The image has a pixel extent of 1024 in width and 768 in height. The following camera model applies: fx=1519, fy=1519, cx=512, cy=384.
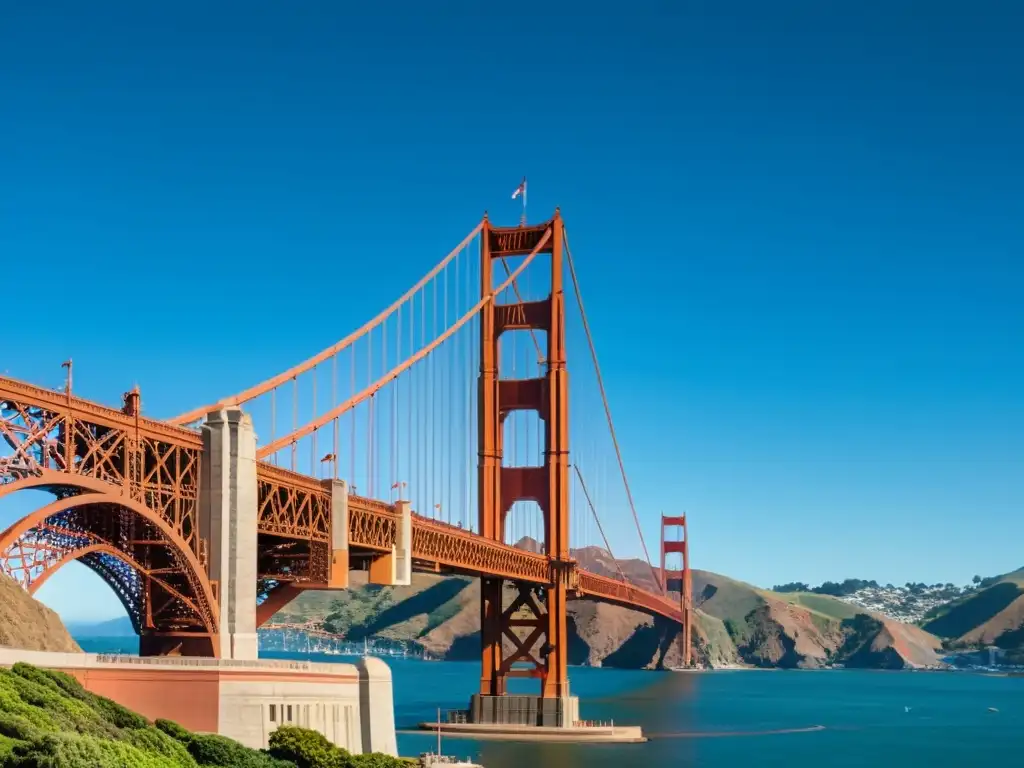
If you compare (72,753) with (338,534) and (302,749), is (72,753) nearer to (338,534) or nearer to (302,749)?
(302,749)

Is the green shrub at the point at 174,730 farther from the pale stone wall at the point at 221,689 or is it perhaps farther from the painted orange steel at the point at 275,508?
the painted orange steel at the point at 275,508

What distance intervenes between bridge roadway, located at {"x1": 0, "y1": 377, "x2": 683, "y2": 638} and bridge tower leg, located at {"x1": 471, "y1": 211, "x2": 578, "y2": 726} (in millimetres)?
14180

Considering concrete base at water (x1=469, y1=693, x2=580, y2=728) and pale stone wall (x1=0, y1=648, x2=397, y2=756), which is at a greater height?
pale stone wall (x1=0, y1=648, x2=397, y2=756)

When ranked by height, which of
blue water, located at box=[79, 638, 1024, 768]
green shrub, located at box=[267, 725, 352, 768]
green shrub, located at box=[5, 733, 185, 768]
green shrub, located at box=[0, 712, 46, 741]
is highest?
green shrub, located at box=[0, 712, 46, 741]

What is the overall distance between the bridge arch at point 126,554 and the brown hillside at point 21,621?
1.59 metres

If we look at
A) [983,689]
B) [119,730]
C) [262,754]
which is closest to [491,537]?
[262,754]

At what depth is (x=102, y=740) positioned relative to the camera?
2975 cm

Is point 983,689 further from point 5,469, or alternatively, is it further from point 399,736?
point 5,469

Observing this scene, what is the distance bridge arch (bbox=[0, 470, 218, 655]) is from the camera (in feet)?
124

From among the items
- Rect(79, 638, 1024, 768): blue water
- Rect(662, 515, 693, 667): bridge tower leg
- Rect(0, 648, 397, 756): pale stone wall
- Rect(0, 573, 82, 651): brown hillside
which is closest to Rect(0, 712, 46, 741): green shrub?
→ Rect(0, 648, 397, 756): pale stone wall

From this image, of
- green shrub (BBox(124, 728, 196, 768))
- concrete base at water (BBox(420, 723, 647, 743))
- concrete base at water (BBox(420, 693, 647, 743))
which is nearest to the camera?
green shrub (BBox(124, 728, 196, 768))

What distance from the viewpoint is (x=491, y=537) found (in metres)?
76.5

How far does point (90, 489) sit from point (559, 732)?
38093mm

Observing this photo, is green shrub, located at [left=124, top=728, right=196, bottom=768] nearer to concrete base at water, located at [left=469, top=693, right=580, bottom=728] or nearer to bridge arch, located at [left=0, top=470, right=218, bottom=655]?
bridge arch, located at [left=0, top=470, right=218, bottom=655]
